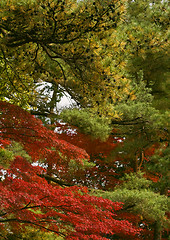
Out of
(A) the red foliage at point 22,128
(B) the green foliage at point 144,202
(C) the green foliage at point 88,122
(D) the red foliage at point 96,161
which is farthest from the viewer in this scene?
(D) the red foliage at point 96,161

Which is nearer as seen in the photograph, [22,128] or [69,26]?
[69,26]

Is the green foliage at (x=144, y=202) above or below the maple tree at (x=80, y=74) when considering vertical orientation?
below

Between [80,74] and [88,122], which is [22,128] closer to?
[80,74]

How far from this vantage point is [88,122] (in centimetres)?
680

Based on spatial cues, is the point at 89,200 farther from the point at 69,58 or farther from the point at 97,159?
the point at 97,159

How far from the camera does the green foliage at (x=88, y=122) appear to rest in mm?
6742

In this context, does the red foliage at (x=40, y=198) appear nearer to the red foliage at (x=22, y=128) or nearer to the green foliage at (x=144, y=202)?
the red foliage at (x=22, y=128)

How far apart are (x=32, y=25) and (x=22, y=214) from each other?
2524 millimetres

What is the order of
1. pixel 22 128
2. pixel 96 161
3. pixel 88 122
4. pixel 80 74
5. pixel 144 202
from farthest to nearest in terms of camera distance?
pixel 96 161
pixel 88 122
pixel 144 202
pixel 22 128
pixel 80 74

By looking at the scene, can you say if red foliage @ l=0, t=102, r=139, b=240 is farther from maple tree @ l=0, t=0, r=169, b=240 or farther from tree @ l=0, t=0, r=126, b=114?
tree @ l=0, t=0, r=126, b=114

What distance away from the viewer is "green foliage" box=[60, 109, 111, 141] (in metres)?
6.74

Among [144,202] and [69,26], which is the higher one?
[69,26]

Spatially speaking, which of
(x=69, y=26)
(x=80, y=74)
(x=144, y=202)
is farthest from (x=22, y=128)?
(x=144, y=202)

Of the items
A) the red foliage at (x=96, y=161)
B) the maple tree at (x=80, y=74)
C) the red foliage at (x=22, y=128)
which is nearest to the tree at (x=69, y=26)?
the maple tree at (x=80, y=74)
